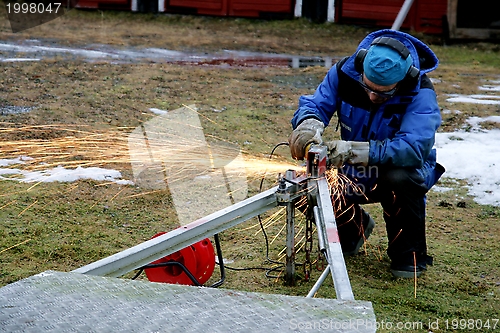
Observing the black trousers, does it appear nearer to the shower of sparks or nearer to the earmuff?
the earmuff

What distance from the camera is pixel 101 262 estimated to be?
319 cm

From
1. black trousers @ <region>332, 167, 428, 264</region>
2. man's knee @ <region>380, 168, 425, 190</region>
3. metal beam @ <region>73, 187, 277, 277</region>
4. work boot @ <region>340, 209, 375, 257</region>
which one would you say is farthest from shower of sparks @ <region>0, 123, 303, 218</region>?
metal beam @ <region>73, 187, 277, 277</region>

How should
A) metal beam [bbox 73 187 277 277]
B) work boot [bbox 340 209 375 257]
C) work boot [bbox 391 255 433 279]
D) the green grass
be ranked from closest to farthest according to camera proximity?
metal beam [bbox 73 187 277 277]
the green grass
work boot [bbox 391 255 433 279]
work boot [bbox 340 209 375 257]

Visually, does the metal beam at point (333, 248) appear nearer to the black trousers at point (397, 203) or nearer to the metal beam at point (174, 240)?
the metal beam at point (174, 240)

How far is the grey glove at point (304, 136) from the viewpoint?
416cm

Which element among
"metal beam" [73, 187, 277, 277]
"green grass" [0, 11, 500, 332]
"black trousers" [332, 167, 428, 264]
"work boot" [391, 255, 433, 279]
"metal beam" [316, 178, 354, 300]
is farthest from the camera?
"work boot" [391, 255, 433, 279]

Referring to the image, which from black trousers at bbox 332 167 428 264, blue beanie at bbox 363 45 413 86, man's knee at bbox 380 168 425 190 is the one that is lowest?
black trousers at bbox 332 167 428 264

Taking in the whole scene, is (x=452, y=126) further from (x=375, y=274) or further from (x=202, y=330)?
(x=202, y=330)

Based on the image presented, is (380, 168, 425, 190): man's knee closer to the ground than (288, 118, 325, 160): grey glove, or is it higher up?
closer to the ground

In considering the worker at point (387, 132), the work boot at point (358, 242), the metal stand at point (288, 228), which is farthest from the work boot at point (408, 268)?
the metal stand at point (288, 228)

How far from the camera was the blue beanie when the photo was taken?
13.3 ft

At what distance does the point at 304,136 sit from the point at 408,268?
116 cm

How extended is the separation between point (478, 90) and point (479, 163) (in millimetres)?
3650

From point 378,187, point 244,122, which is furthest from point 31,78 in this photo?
point 378,187
